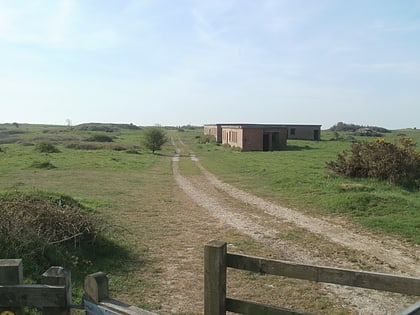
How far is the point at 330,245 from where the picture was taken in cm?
902

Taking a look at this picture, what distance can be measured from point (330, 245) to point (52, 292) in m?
7.22

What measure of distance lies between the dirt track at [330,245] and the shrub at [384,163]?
5618 mm

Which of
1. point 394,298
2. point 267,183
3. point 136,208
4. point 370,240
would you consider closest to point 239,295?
point 394,298

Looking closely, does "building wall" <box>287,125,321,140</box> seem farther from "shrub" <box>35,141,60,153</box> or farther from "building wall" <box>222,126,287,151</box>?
"shrub" <box>35,141,60,153</box>

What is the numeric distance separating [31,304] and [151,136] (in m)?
42.7

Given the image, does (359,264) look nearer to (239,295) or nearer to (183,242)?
(239,295)

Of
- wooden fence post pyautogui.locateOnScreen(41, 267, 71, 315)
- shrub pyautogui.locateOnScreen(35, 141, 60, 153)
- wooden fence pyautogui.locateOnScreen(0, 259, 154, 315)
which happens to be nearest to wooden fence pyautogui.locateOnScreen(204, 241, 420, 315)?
wooden fence pyautogui.locateOnScreen(0, 259, 154, 315)

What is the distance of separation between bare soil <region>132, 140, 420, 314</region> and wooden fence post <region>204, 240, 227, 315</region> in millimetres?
2421

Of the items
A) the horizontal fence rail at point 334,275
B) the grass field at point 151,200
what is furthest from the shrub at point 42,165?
the horizontal fence rail at point 334,275

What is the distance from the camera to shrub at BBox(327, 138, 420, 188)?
16172 millimetres

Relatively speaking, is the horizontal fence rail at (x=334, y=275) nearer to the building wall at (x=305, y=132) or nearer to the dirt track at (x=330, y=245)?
the dirt track at (x=330, y=245)

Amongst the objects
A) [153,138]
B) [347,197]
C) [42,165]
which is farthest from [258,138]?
[347,197]

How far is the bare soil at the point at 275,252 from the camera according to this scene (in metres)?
5.99

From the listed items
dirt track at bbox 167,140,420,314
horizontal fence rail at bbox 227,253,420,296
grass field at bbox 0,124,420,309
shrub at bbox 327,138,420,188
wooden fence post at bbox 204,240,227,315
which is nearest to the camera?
horizontal fence rail at bbox 227,253,420,296
